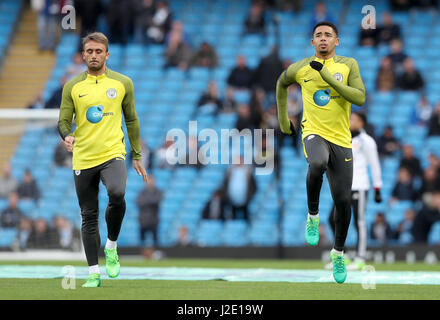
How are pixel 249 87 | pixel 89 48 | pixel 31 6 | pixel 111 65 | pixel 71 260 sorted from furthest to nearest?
pixel 31 6 < pixel 111 65 < pixel 249 87 < pixel 71 260 < pixel 89 48

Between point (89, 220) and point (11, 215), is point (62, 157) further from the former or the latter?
point (89, 220)

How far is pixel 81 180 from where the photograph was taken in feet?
29.6

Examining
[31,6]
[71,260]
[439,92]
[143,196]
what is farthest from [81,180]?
[31,6]

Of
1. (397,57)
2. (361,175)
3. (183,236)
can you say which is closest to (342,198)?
(361,175)

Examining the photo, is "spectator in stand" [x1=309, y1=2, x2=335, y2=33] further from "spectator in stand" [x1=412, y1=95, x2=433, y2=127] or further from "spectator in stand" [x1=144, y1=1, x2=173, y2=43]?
"spectator in stand" [x1=144, y1=1, x2=173, y2=43]

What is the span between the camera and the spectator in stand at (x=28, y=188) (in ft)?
58.1

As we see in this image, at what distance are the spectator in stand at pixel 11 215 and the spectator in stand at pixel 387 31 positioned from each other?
33.6ft

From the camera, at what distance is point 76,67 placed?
75.8ft

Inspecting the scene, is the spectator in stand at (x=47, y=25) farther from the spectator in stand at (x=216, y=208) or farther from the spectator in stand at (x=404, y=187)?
the spectator in stand at (x=404, y=187)

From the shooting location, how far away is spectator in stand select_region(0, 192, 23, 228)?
685 inches

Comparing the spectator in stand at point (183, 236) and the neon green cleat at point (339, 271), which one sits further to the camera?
the spectator in stand at point (183, 236)

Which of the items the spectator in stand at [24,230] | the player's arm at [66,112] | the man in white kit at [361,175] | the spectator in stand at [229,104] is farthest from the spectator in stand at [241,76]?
the player's arm at [66,112]
